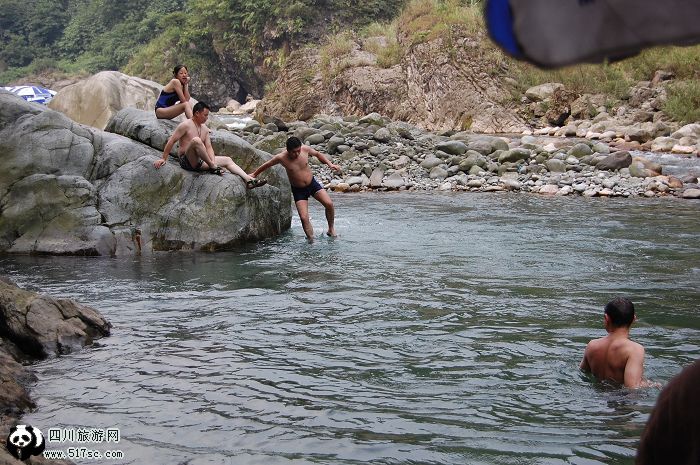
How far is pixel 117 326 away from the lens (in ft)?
26.1

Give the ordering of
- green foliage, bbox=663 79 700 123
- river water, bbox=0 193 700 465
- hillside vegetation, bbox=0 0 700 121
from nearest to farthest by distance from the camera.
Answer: river water, bbox=0 193 700 465, green foliage, bbox=663 79 700 123, hillside vegetation, bbox=0 0 700 121

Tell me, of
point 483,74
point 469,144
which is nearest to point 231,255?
point 469,144

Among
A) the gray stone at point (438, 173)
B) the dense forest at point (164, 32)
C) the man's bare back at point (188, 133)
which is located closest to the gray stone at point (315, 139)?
the gray stone at point (438, 173)

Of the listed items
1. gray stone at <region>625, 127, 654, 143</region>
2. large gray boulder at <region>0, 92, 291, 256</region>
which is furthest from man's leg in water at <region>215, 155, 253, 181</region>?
gray stone at <region>625, 127, 654, 143</region>

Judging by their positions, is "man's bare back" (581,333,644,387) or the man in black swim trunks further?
the man in black swim trunks

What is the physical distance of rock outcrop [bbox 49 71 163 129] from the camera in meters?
19.8

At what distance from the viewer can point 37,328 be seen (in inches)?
273

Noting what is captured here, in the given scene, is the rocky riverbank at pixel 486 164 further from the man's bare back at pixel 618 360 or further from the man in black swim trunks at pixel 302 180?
the man's bare back at pixel 618 360

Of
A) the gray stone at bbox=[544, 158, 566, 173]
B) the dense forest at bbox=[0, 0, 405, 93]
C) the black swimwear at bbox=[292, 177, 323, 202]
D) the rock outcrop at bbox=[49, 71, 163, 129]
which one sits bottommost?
the black swimwear at bbox=[292, 177, 323, 202]

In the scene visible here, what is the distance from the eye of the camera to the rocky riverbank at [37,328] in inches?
265

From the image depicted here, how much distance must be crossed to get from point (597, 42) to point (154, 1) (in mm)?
75463

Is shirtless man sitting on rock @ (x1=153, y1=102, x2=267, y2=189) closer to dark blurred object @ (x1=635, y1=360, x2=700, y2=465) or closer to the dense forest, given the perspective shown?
dark blurred object @ (x1=635, y1=360, x2=700, y2=465)

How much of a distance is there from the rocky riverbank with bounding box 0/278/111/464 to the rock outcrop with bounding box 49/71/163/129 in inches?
513

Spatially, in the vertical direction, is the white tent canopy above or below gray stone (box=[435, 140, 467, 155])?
above
